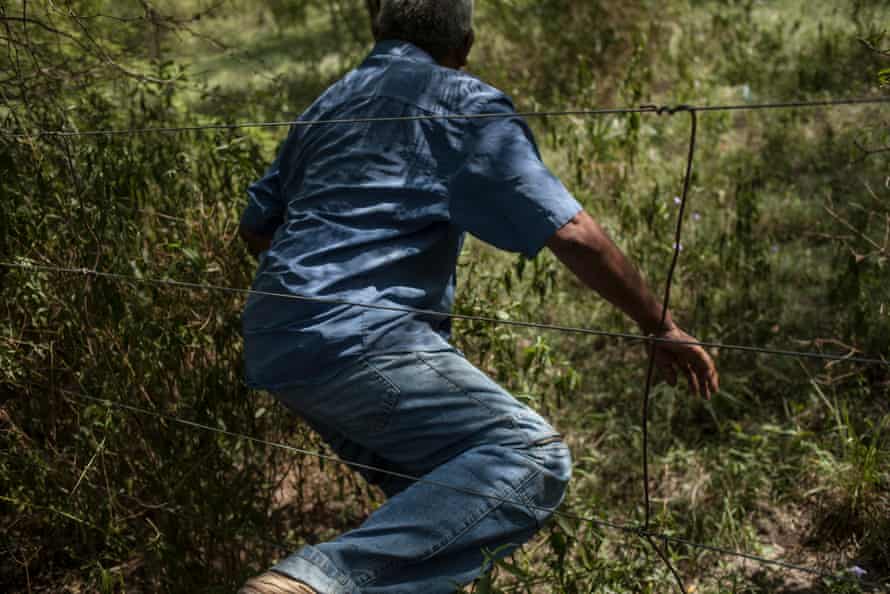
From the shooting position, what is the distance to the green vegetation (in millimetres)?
2645

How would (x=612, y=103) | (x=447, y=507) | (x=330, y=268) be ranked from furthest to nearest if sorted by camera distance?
(x=612, y=103) → (x=330, y=268) → (x=447, y=507)

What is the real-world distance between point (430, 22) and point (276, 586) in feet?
4.47

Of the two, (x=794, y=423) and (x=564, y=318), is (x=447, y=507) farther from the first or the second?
(x=564, y=318)

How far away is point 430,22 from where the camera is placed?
7.66ft

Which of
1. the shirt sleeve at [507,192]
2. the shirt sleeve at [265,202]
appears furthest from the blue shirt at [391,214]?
the shirt sleeve at [265,202]

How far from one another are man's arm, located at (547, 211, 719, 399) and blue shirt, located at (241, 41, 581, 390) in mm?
44

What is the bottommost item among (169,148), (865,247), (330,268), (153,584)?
(153,584)

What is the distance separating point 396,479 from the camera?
2346mm

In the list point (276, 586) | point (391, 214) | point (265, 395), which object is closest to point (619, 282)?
point (391, 214)

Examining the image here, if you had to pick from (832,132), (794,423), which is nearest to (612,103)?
(832,132)

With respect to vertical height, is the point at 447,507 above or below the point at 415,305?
below

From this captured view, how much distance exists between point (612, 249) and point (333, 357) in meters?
0.65

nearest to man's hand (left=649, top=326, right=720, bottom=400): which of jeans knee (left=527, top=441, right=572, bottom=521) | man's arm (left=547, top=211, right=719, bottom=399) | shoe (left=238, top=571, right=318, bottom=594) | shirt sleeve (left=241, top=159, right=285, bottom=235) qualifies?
man's arm (left=547, top=211, right=719, bottom=399)

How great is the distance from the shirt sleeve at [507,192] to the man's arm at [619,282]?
4 centimetres
